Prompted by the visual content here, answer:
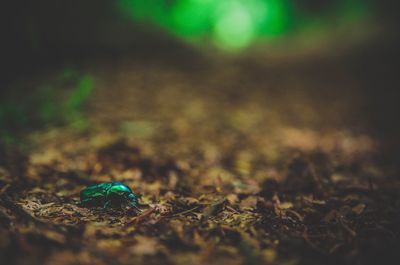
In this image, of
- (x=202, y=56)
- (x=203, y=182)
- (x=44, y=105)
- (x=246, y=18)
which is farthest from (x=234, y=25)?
(x=203, y=182)

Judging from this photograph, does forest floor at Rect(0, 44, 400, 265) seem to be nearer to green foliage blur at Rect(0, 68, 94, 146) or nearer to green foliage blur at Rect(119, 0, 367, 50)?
green foliage blur at Rect(0, 68, 94, 146)

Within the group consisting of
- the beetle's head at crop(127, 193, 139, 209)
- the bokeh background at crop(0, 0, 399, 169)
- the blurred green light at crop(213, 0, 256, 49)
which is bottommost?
the beetle's head at crop(127, 193, 139, 209)

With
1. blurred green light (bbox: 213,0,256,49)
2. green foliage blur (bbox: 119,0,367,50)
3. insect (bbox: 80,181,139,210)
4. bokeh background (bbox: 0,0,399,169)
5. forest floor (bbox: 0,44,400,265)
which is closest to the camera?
forest floor (bbox: 0,44,400,265)

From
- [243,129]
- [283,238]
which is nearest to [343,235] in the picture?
[283,238]

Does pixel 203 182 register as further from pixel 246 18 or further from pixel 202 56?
pixel 246 18

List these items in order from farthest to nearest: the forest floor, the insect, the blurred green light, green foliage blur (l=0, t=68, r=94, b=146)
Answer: the blurred green light
green foliage blur (l=0, t=68, r=94, b=146)
the insect
the forest floor

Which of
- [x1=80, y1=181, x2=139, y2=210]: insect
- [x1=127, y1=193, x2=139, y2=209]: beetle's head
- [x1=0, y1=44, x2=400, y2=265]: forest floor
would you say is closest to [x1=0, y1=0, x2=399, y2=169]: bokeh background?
[x1=0, y1=44, x2=400, y2=265]: forest floor
